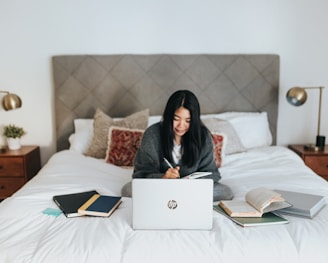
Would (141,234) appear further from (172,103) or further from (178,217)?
(172,103)

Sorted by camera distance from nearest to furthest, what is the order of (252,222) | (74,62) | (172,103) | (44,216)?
1. (252,222)
2. (44,216)
3. (172,103)
4. (74,62)

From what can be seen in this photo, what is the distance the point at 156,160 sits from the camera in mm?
1916

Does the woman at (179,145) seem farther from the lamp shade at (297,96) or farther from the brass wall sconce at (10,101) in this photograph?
the brass wall sconce at (10,101)

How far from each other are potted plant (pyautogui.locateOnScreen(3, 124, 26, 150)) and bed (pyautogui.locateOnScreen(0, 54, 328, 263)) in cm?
32

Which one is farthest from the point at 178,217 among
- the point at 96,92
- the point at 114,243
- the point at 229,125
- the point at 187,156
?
the point at 96,92

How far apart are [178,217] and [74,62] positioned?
6.54 ft

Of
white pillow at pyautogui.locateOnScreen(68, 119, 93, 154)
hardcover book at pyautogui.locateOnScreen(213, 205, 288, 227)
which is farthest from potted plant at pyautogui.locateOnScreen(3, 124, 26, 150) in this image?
hardcover book at pyautogui.locateOnScreen(213, 205, 288, 227)

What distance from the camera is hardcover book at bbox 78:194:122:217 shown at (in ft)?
5.06

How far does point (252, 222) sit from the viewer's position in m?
1.45

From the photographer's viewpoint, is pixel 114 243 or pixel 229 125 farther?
pixel 229 125

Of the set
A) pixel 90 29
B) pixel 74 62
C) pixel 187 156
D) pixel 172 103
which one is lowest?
pixel 187 156

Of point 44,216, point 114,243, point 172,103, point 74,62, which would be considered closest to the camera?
point 114,243

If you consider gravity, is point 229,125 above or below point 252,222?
above

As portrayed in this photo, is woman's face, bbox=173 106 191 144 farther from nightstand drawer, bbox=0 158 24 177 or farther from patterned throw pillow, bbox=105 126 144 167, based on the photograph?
nightstand drawer, bbox=0 158 24 177
